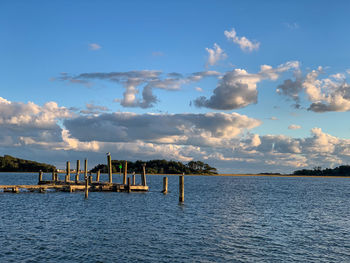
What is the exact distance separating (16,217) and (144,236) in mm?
15785

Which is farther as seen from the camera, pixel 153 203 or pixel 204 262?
pixel 153 203

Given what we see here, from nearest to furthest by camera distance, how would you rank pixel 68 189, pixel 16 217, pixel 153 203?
1. pixel 16 217
2. pixel 153 203
3. pixel 68 189

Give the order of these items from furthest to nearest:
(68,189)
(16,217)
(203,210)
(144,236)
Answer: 1. (68,189)
2. (203,210)
3. (16,217)
4. (144,236)

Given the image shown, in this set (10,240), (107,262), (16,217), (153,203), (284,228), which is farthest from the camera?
(153,203)

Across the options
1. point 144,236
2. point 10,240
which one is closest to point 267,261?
point 144,236

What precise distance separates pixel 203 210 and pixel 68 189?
31033 millimetres

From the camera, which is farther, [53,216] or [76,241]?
[53,216]

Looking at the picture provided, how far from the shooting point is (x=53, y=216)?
1479 inches

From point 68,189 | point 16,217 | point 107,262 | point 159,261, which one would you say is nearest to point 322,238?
point 159,261

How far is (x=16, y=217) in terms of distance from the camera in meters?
36.6

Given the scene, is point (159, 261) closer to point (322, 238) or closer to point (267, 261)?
point (267, 261)

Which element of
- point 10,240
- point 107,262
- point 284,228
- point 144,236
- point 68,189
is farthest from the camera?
point 68,189

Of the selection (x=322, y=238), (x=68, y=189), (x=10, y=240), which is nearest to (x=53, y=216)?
(x=10, y=240)

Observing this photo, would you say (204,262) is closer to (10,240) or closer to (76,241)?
(76,241)
